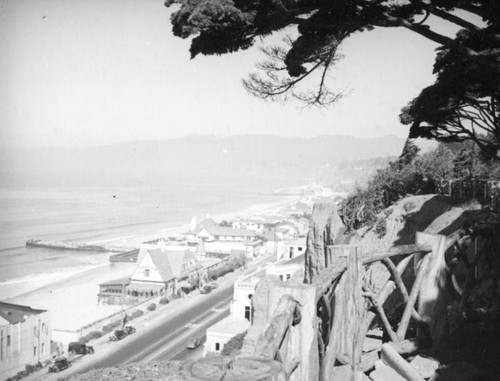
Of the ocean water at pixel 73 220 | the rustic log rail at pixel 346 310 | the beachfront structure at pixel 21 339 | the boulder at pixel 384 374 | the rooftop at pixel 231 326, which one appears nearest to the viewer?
the rustic log rail at pixel 346 310

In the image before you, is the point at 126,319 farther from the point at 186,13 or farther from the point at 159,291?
the point at 186,13

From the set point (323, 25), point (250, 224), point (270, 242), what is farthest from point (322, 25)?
point (250, 224)

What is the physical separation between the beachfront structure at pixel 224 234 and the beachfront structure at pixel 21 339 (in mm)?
41637

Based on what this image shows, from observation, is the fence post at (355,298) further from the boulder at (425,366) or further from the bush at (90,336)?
the bush at (90,336)

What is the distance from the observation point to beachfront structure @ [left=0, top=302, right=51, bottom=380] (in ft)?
78.0

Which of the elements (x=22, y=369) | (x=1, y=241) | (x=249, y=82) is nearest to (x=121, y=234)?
(x=1, y=241)

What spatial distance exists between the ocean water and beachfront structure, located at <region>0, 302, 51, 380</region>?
15290 mm

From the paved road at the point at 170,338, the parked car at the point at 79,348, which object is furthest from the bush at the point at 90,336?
the paved road at the point at 170,338

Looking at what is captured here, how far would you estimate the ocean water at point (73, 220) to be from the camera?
174 feet

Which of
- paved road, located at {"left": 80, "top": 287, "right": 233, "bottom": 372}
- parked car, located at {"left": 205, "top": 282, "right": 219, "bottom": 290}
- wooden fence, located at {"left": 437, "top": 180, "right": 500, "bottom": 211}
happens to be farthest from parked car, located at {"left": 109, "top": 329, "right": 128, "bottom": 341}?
wooden fence, located at {"left": 437, "top": 180, "right": 500, "bottom": 211}

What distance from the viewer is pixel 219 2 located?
705 cm

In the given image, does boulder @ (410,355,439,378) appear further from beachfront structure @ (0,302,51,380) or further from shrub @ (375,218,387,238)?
beachfront structure @ (0,302,51,380)

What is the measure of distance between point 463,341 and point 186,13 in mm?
5428

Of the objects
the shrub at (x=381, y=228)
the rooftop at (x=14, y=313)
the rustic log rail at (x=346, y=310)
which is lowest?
the rooftop at (x=14, y=313)
